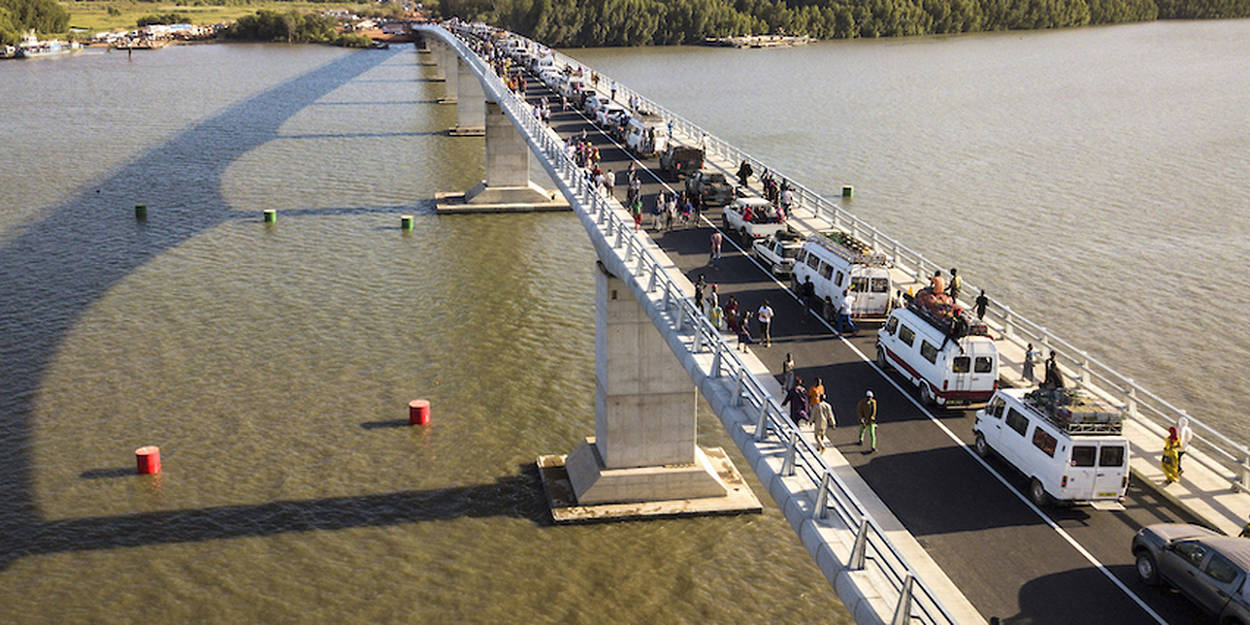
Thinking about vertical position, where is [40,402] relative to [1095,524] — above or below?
below

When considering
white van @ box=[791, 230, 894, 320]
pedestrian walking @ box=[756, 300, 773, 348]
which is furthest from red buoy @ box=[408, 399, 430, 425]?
pedestrian walking @ box=[756, 300, 773, 348]

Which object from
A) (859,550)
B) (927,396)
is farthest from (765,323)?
(859,550)

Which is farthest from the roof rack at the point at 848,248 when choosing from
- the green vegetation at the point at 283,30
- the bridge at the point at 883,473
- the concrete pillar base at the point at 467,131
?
the green vegetation at the point at 283,30

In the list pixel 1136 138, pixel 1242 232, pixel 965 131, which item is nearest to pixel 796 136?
pixel 965 131

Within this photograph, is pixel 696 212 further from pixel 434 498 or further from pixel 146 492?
pixel 146 492

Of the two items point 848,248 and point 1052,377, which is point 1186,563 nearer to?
point 1052,377

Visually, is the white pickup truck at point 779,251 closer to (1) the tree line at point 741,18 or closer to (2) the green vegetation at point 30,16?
(1) the tree line at point 741,18

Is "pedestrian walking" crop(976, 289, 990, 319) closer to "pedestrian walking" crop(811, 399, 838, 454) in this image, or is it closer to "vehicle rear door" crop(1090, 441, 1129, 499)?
"pedestrian walking" crop(811, 399, 838, 454)
